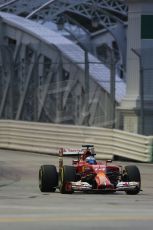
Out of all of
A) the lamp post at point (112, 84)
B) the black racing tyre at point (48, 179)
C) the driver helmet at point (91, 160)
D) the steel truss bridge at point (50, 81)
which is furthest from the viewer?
the steel truss bridge at point (50, 81)

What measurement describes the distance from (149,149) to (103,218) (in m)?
12.7

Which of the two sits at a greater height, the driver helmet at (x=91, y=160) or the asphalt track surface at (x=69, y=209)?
the driver helmet at (x=91, y=160)

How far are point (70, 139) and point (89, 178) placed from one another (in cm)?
1139

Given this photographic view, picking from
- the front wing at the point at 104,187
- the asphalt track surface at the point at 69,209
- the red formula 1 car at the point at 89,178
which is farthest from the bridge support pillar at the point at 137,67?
the front wing at the point at 104,187

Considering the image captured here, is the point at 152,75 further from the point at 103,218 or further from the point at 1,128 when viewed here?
the point at 103,218

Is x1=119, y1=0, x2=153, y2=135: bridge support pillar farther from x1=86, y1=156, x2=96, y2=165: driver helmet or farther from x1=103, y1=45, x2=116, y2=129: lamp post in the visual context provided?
x1=86, y1=156, x2=96, y2=165: driver helmet

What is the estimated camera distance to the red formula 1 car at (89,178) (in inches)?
564

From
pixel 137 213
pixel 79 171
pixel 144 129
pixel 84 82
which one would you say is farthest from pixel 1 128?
pixel 137 213

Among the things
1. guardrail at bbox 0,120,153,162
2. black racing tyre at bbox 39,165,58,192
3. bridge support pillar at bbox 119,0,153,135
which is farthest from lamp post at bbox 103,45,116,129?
black racing tyre at bbox 39,165,58,192

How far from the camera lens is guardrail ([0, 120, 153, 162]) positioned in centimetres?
2342

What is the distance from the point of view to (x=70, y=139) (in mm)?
25906

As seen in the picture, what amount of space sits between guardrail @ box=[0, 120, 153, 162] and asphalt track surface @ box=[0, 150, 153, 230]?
17.4 ft

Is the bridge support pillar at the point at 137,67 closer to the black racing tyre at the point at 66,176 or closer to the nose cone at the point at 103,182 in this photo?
the black racing tyre at the point at 66,176

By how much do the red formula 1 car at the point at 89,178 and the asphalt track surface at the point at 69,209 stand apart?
0.16 metres
